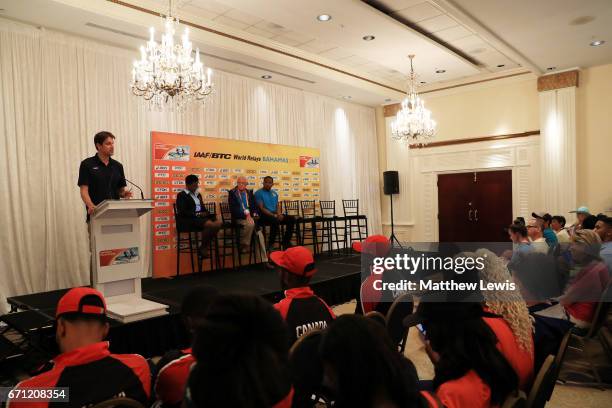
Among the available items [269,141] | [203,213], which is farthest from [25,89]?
[269,141]

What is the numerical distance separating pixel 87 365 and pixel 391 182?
28.9 feet

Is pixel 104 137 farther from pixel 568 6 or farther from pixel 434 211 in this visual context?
pixel 434 211

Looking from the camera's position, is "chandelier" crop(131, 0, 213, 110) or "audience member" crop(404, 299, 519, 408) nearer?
A: "audience member" crop(404, 299, 519, 408)

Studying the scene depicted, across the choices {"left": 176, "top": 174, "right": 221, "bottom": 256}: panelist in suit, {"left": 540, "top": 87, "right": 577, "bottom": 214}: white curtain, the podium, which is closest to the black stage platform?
the podium

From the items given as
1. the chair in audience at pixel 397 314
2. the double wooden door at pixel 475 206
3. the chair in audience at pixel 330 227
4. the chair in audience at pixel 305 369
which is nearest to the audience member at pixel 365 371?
the chair in audience at pixel 305 369

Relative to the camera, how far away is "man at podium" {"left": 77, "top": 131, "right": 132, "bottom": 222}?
157 inches

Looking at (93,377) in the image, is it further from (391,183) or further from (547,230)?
(391,183)

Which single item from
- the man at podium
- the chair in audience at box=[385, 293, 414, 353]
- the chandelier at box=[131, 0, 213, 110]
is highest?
the chandelier at box=[131, 0, 213, 110]

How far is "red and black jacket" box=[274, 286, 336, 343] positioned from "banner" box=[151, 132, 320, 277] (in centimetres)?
435

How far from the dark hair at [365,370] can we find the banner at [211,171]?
550 centimetres

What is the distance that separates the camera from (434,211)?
31.2ft

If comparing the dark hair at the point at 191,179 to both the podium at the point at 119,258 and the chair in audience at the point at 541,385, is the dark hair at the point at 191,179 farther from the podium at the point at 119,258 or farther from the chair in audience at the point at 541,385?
the chair in audience at the point at 541,385

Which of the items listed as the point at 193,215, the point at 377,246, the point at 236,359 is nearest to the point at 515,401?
the point at 236,359

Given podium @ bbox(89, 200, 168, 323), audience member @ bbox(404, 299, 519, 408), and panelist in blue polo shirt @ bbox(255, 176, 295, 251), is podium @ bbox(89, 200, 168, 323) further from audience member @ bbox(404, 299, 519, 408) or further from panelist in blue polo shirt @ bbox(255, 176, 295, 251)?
panelist in blue polo shirt @ bbox(255, 176, 295, 251)
